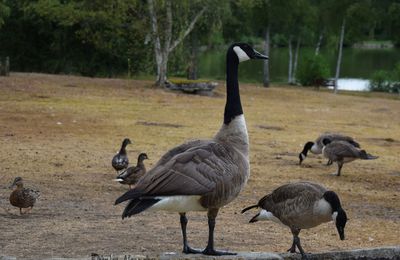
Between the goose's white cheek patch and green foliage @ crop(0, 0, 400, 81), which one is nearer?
the goose's white cheek patch

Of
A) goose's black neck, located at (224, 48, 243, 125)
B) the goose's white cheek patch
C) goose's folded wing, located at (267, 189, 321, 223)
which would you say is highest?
the goose's white cheek patch

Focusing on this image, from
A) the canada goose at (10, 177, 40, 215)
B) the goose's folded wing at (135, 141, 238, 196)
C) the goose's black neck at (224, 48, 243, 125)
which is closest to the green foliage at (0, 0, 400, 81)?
the canada goose at (10, 177, 40, 215)

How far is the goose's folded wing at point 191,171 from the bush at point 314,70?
42.5 m

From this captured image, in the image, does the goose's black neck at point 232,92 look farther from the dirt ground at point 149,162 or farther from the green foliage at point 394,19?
the green foliage at point 394,19

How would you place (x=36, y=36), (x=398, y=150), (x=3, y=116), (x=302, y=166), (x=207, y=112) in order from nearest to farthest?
(x=302, y=166) → (x=398, y=150) → (x=3, y=116) → (x=207, y=112) → (x=36, y=36)

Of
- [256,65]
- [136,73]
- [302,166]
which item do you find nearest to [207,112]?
[302,166]

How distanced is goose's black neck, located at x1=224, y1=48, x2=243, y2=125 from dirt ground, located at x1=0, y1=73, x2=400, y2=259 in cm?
198

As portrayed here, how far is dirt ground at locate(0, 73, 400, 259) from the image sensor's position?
33.2ft

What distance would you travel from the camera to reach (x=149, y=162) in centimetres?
1691

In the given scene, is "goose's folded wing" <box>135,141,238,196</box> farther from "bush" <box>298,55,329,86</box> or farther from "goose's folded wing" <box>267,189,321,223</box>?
"bush" <box>298,55,329,86</box>

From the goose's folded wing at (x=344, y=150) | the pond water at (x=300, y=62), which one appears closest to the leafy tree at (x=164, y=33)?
the pond water at (x=300, y=62)

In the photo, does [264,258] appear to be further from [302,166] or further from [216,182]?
[302,166]

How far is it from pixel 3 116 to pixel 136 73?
24.1 m

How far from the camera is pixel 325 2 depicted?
4828cm
